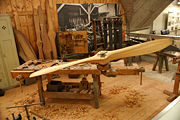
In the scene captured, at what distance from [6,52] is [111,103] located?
3.33 meters

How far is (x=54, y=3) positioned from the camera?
16.2 ft

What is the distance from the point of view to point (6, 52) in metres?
4.20

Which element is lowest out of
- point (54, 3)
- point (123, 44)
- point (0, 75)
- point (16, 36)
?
point (0, 75)

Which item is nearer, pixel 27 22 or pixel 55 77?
pixel 27 22

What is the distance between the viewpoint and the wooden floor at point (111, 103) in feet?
9.62

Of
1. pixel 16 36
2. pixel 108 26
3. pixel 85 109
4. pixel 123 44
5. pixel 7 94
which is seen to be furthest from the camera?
pixel 123 44

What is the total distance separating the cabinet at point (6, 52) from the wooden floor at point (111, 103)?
353mm

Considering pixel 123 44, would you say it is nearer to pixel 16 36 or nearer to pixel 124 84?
pixel 124 84

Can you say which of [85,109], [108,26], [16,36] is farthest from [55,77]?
[108,26]

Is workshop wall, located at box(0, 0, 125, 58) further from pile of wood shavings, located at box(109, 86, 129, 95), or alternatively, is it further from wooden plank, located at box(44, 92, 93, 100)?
pile of wood shavings, located at box(109, 86, 129, 95)

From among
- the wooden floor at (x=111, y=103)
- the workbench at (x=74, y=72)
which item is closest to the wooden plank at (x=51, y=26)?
the wooden floor at (x=111, y=103)

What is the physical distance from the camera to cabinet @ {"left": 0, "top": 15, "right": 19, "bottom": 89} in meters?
4.06

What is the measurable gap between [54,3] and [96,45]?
213 cm

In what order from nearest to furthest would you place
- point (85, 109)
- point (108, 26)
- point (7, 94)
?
point (85, 109)
point (7, 94)
point (108, 26)
